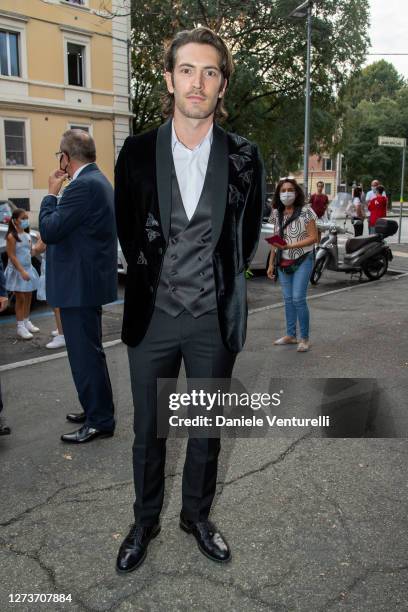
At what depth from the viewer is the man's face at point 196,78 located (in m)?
2.41

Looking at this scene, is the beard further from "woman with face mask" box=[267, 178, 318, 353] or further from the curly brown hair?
"woman with face mask" box=[267, 178, 318, 353]

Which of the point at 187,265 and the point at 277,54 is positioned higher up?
the point at 277,54

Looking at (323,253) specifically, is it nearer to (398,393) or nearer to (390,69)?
(398,393)

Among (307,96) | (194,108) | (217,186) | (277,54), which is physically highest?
(277,54)

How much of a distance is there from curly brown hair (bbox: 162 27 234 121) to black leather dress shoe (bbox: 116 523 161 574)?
6.20 ft

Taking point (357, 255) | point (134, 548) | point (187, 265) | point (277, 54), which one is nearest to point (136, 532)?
point (134, 548)

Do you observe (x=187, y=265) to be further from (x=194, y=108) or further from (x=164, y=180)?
(x=194, y=108)

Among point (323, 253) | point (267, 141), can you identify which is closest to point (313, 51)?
point (267, 141)

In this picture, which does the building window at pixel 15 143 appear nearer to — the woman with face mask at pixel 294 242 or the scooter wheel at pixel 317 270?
the scooter wheel at pixel 317 270

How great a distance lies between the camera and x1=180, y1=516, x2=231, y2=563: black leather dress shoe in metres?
2.65

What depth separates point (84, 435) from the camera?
→ 3.95 m

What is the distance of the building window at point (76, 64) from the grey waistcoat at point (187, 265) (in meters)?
26.0

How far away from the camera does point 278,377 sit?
537 cm

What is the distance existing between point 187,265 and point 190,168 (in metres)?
0.41
